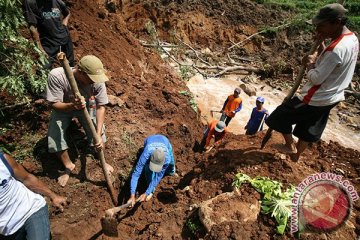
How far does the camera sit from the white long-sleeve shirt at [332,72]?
293 cm

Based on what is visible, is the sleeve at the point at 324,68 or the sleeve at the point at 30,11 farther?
the sleeve at the point at 30,11

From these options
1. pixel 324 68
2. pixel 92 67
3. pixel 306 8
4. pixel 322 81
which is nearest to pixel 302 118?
pixel 322 81

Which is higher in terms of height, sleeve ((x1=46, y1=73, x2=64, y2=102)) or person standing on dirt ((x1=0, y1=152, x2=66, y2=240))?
sleeve ((x1=46, y1=73, x2=64, y2=102))

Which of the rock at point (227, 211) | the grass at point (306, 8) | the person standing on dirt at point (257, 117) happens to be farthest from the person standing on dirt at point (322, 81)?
the grass at point (306, 8)

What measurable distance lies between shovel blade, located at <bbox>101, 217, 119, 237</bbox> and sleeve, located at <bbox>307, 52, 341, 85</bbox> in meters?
2.73

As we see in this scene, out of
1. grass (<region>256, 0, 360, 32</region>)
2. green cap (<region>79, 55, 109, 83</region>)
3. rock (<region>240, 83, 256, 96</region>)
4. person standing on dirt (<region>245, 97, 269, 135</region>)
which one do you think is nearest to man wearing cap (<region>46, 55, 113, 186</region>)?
green cap (<region>79, 55, 109, 83</region>)

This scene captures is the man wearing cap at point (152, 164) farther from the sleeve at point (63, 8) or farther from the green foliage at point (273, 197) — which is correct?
the sleeve at point (63, 8)

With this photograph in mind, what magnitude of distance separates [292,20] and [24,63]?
1199 centimetres

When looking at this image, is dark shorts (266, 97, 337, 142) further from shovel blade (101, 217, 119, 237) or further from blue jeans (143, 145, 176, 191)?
shovel blade (101, 217, 119, 237)

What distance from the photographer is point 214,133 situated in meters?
5.77

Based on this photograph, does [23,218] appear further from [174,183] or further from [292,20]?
[292,20]

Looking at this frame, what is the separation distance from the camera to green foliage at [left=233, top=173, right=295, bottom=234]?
10.3 ft

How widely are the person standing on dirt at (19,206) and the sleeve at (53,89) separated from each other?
3.59 ft

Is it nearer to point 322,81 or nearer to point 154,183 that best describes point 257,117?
point 154,183
